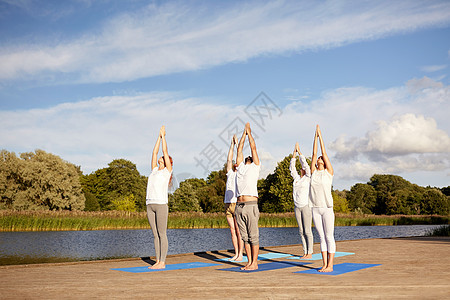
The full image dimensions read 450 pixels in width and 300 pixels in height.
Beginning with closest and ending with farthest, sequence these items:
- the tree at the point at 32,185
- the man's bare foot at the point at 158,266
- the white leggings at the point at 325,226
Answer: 1. the white leggings at the point at 325,226
2. the man's bare foot at the point at 158,266
3. the tree at the point at 32,185

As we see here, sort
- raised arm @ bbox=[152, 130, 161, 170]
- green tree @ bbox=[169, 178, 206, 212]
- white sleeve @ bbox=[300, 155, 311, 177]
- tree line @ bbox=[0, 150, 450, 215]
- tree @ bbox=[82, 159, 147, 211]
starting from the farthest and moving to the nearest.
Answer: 1. tree @ bbox=[82, 159, 147, 211]
2. green tree @ bbox=[169, 178, 206, 212]
3. tree line @ bbox=[0, 150, 450, 215]
4. white sleeve @ bbox=[300, 155, 311, 177]
5. raised arm @ bbox=[152, 130, 161, 170]

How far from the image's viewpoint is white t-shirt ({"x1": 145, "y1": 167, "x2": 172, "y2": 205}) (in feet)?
25.2

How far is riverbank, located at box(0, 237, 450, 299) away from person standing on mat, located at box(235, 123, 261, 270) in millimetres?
557

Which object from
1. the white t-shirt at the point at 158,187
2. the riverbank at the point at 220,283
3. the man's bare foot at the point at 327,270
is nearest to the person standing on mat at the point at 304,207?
the riverbank at the point at 220,283

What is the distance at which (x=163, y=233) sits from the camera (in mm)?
7766

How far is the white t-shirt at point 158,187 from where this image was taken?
7691 mm

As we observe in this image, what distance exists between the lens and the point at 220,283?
5.79 metres

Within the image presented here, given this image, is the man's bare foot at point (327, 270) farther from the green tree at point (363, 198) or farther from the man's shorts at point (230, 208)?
the green tree at point (363, 198)

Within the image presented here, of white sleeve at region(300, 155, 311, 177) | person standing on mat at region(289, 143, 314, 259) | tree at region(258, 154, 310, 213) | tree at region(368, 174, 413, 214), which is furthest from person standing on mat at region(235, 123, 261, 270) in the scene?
tree at region(368, 174, 413, 214)

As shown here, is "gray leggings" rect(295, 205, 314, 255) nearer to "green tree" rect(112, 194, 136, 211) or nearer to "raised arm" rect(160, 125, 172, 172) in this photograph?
"raised arm" rect(160, 125, 172, 172)

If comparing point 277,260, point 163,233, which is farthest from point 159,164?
point 277,260

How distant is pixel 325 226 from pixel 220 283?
7.09 feet

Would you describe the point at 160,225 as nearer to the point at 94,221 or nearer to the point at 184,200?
the point at 94,221

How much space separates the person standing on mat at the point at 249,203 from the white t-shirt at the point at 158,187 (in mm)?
1296
